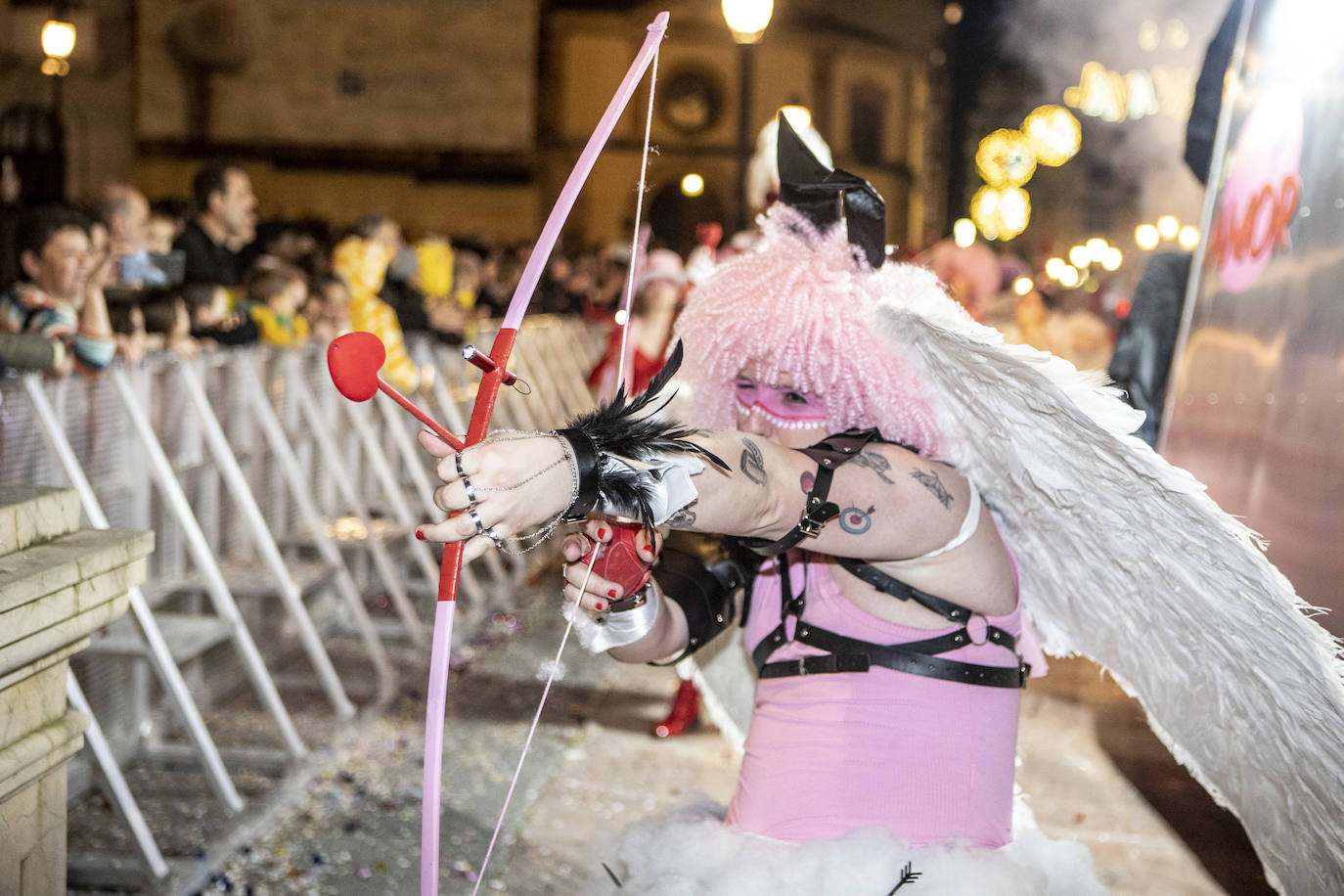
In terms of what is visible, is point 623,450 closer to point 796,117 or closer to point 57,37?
point 796,117

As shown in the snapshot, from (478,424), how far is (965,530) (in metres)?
0.99

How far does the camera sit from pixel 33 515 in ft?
6.33

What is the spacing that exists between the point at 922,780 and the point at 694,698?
302 cm

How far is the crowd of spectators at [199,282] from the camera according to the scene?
402cm

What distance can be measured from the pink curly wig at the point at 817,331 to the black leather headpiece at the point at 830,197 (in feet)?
0.08

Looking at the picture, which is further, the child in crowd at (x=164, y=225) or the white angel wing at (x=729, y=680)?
the child in crowd at (x=164, y=225)

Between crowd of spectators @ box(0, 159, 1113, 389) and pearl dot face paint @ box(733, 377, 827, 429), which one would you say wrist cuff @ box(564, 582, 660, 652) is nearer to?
pearl dot face paint @ box(733, 377, 827, 429)

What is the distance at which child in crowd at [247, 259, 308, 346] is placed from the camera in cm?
591

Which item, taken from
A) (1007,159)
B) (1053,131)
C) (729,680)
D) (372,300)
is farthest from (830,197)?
(1007,159)

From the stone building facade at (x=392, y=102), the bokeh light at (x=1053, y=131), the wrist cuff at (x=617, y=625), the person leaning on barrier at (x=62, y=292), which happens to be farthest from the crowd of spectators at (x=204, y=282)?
the bokeh light at (x=1053, y=131)

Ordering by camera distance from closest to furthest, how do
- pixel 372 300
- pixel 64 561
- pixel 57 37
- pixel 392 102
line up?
pixel 64 561
pixel 372 300
pixel 57 37
pixel 392 102

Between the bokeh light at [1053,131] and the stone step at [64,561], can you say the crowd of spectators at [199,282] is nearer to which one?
the stone step at [64,561]

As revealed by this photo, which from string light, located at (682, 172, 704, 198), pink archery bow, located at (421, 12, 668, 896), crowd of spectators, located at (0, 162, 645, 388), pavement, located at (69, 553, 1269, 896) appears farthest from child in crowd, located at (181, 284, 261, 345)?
pink archery bow, located at (421, 12, 668, 896)

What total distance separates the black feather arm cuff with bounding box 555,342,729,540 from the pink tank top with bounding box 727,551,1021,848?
778 millimetres
